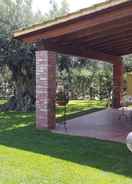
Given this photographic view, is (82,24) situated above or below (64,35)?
above

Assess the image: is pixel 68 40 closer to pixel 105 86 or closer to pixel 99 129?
pixel 99 129

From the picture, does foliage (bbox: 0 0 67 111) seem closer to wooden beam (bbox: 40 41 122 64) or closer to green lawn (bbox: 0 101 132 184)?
wooden beam (bbox: 40 41 122 64)

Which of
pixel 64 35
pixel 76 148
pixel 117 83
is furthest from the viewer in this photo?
pixel 117 83

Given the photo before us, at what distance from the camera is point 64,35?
8250 mm

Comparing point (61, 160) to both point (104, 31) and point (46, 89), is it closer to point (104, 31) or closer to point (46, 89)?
point (46, 89)

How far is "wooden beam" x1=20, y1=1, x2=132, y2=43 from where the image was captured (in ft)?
22.2

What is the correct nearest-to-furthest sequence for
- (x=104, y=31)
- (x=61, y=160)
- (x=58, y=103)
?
(x=61, y=160) → (x=104, y=31) → (x=58, y=103)

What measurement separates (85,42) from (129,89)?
2.55m

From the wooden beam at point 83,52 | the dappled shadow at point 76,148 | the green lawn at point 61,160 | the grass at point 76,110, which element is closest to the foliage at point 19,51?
the grass at point 76,110

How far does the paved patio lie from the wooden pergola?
0.76 m

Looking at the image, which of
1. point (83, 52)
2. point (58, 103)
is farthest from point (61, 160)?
point (83, 52)

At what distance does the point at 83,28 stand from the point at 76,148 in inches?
118

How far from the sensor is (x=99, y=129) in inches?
340

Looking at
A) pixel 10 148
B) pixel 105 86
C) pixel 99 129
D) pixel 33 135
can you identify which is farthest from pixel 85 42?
pixel 105 86
